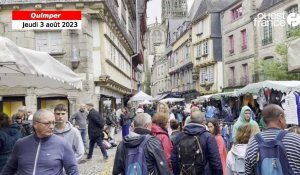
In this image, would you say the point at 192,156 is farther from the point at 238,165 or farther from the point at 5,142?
the point at 5,142

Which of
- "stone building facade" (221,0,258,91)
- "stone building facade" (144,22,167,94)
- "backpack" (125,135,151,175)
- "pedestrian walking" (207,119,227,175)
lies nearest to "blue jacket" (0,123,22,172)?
"backpack" (125,135,151,175)

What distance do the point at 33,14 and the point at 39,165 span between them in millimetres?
10615

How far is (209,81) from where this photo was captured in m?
45.6

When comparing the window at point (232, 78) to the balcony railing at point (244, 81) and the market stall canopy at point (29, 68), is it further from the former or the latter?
the market stall canopy at point (29, 68)

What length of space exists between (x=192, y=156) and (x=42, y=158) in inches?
84.7

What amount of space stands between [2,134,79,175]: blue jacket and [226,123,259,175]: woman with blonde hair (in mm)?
2055

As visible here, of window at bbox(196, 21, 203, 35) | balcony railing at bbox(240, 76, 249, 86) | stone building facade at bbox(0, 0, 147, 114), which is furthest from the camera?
window at bbox(196, 21, 203, 35)

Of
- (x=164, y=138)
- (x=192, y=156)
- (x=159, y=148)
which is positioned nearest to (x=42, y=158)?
(x=159, y=148)

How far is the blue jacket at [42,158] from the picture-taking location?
14.4ft

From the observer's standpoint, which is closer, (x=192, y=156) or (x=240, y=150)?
(x=240, y=150)

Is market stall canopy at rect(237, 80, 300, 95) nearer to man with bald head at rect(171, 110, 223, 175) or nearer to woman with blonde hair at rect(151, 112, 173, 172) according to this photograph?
woman with blonde hair at rect(151, 112, 173, 172)

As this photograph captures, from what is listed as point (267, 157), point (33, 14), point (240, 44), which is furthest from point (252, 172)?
point (240, 44)

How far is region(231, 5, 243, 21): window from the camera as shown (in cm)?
3755

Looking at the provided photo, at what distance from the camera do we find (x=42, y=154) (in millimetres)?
4410
